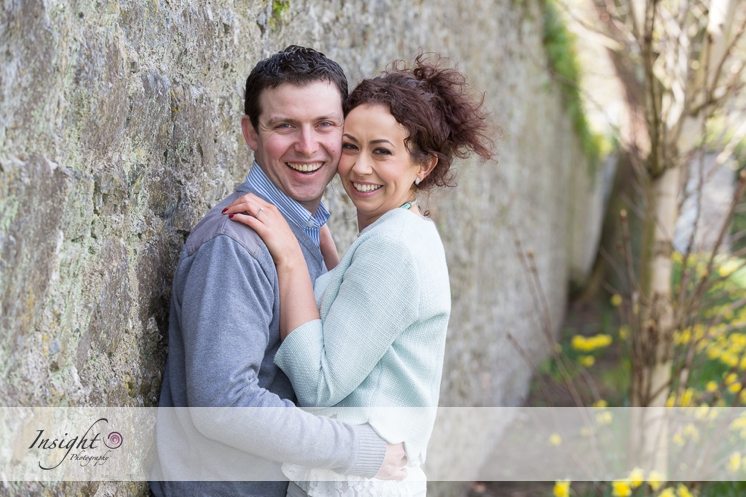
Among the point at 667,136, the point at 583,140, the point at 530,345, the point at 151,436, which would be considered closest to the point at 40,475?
the point at 151,436

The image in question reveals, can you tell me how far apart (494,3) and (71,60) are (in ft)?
15.9

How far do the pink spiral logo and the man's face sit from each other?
64 centimetres

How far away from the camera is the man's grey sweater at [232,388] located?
1.69 meters

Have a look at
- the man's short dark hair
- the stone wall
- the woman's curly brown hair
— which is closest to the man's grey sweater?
the stone wall

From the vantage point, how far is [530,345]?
8.48m

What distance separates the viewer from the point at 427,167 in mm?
2160

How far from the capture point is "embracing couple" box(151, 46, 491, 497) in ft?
5.68

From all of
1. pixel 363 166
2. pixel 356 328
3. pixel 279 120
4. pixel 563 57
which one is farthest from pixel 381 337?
pixel 563 57

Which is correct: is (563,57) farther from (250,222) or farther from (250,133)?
(250,222)

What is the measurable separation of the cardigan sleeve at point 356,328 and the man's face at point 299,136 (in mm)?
241

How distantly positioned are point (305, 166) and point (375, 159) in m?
0.17

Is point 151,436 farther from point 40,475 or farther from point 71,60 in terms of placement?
point 71,60

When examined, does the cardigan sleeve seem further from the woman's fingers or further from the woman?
the woman's fingers

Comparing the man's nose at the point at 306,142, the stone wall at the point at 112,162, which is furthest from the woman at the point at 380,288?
the stone wall at the point at 112,162
